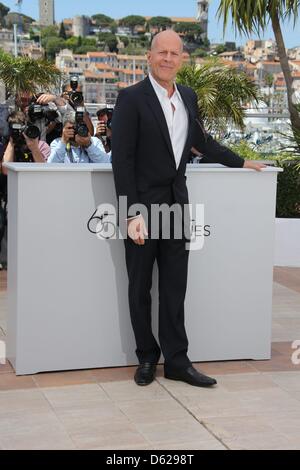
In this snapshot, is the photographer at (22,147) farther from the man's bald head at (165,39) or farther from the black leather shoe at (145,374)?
the black leather shoe at (145,374)

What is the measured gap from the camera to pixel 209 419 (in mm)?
4023

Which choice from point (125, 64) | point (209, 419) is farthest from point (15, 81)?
point (125, 64)

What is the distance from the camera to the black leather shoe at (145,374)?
4.56 meters

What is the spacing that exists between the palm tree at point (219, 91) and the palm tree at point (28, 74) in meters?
3.23

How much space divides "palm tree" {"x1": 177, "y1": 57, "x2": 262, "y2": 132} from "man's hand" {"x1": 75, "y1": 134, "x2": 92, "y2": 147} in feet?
16.3

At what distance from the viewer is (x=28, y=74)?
13891 mm

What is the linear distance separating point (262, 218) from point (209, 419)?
57.7 inches

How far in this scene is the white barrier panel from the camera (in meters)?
4.54

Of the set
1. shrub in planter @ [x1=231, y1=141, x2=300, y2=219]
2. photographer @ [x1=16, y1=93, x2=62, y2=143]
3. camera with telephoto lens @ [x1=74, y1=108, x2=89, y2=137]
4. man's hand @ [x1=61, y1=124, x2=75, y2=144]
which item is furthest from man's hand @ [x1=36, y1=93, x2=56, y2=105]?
shrub in planter @ [x1=231, y1=141, x2=300, y2=219]

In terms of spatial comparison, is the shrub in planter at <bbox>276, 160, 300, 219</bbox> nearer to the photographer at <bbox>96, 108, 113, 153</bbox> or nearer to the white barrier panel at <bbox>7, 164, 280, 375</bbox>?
the photographer at <bbox>96, 108, 113, 153</bbox>

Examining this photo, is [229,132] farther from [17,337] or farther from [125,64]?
[125,64]

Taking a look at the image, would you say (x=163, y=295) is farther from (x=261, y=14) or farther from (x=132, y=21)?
(x=132, y=21)

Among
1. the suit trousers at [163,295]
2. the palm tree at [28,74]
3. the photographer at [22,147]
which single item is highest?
the palm tree at [28,74]

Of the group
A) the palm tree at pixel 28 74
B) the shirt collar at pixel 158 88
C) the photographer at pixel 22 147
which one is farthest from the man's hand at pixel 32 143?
the palm tree at pixel 28 74
